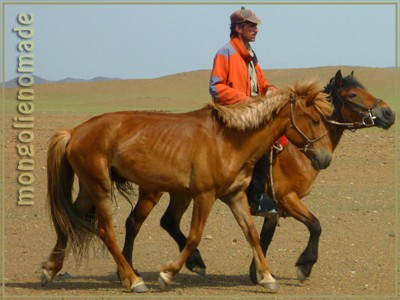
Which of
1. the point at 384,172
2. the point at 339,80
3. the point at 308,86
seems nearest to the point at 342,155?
the point at 384,172

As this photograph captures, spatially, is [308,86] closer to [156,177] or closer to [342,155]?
[156,177]

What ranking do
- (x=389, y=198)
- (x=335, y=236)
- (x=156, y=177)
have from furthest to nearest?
(x=389, y=198) → (x=335, y=236) → (x=156, y=177)

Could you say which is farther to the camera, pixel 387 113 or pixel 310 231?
pixel 387 113

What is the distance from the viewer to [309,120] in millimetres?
8055

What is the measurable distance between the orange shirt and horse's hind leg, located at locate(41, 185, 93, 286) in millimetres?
1429

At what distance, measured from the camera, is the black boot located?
854cm

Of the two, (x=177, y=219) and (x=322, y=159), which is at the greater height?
(x=322, y=159)

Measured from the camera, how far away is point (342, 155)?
1950cm

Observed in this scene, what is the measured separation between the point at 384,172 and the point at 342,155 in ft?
7.23

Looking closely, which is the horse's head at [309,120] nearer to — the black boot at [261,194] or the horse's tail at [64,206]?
the black boot at [261,194]

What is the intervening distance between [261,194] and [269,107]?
921 mm

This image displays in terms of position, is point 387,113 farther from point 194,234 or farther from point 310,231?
point 194,234

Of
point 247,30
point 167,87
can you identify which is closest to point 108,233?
point 247,30

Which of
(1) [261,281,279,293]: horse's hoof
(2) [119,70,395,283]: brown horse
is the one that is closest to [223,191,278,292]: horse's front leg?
(1) [261,281,279,293]: horse's hoof
